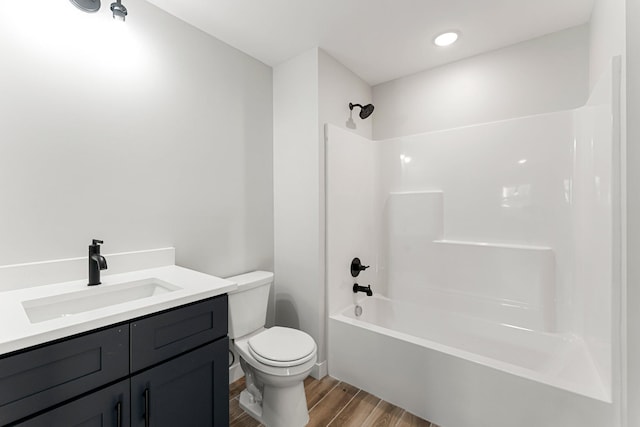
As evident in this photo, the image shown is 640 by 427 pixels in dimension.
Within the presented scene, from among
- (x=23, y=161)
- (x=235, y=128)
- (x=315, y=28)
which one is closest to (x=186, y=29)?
(x=235, y=128)

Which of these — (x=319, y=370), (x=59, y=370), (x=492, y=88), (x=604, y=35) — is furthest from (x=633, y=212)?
(x=59, y=370)

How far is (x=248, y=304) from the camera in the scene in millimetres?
1837

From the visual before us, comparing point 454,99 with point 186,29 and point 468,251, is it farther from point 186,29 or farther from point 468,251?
point 186,29

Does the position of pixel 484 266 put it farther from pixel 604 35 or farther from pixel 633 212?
pixel 604 35

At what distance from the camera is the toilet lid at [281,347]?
1.54 m

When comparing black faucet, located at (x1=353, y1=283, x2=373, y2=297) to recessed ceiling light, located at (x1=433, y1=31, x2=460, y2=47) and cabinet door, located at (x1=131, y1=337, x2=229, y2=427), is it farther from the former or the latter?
recessed ceiling light, located at (x1=433, y1=31, x2=460, y2=47)

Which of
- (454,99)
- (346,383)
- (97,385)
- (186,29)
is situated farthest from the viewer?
(454,99)

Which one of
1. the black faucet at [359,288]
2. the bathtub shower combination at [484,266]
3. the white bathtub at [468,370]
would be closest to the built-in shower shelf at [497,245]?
the bathtub shower combination at [484,266]

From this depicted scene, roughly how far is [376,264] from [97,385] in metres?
2.14

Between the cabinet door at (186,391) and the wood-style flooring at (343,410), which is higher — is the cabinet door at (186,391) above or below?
above

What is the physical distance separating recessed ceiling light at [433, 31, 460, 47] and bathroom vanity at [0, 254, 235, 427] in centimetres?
212

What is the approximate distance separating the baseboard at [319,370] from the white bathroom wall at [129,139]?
88 centimetres

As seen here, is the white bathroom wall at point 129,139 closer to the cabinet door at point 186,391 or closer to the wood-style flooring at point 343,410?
the cabinet door at point 186,391

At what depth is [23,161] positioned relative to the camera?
1262 millimetres
